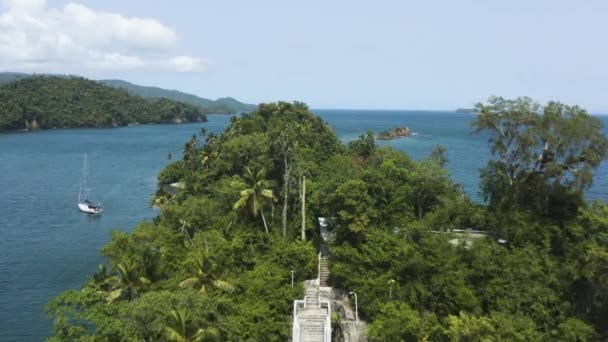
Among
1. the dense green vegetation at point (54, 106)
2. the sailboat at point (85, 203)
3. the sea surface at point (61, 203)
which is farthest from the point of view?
the dense green vegetation at point (54, 106)

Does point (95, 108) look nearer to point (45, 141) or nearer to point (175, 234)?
point (45, 141)

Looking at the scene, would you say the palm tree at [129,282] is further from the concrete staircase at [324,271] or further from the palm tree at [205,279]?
the concrete staircase at [324,271]

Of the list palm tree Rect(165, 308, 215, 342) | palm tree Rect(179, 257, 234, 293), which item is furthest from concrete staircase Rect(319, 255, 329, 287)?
palm tree Rect(165, 308, 215, 342)

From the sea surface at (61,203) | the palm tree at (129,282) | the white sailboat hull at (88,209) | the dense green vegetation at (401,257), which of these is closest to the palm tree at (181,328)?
the dense green vegetation at (401,257)

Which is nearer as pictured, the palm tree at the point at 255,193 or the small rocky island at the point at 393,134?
the palm tree at the point at 255,193

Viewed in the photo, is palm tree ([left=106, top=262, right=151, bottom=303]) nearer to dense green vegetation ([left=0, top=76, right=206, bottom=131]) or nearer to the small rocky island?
the small rocky island

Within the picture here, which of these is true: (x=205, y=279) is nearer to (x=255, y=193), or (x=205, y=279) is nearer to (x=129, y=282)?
(x=129, y=282)

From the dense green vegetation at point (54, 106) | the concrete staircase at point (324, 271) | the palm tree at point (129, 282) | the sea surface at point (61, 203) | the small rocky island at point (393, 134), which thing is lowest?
the sea surface at point (61, 203)

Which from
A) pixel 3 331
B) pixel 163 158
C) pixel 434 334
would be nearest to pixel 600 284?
pixel 434 334
